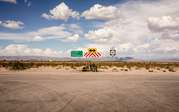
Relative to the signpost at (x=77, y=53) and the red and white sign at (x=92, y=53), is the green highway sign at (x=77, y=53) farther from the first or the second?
the red and white sign at (x=92, y=53)

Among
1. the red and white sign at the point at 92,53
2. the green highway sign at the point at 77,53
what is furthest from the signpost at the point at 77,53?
the red and white sign at the point at 92,53

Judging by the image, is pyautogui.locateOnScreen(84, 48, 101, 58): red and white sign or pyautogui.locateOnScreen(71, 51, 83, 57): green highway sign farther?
pyautogui.locateOnScreen(71, 51, 83, 57): green highway sign

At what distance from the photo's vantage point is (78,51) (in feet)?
115

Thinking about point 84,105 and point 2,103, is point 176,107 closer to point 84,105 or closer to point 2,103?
point 84,105

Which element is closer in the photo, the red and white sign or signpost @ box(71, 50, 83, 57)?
the red and white sign

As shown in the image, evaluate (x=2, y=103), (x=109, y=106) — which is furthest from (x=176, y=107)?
(x=2, y=103)

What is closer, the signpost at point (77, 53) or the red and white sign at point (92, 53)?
the red and white sign at point (92, 53)

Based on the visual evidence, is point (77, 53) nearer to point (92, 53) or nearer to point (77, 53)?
point (77, 53)

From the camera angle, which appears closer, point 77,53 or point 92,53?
point 92,53

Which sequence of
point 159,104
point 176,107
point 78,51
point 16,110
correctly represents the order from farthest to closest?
point 78,51 < point 159,104 < point 176,107 < point 16,110

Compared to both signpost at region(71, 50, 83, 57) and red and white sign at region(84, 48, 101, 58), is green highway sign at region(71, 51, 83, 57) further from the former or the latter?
red and white sign at region(84, 48, 101, 58)

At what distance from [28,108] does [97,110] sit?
240 centimetres

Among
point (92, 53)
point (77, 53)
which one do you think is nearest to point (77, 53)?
point (77, 53)

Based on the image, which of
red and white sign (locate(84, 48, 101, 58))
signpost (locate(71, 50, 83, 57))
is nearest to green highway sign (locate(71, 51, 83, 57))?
signpost (locate(71, 50, 83, 57))
